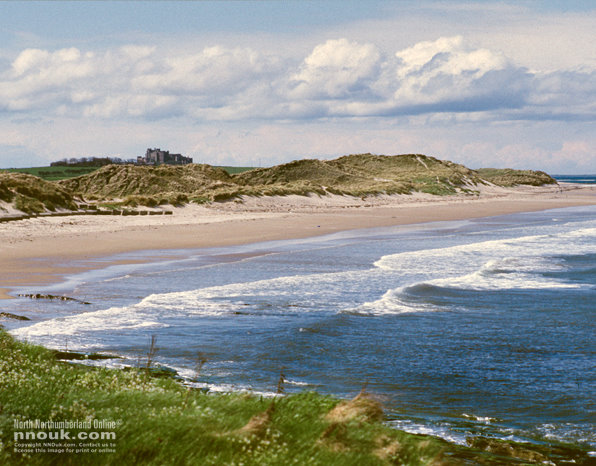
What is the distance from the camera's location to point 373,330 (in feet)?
47.5

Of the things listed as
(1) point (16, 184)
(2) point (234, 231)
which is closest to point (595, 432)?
(2) point (234, 231)

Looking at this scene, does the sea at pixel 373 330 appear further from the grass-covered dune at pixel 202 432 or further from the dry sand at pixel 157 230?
the dry sand at pixel 157 230

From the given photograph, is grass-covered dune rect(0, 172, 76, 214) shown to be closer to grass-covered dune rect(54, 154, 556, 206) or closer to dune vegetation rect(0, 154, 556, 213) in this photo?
dune vegetation rect(0, 154, 556, 213)

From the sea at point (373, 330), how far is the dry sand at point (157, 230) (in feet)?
6.65

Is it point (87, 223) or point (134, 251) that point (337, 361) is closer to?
point (134, 251)

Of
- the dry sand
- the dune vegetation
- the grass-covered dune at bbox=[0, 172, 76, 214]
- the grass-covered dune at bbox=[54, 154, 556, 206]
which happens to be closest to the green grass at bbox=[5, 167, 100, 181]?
the dune vegetation

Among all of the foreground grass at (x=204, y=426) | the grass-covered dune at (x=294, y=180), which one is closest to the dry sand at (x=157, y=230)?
the grass-covered dune at (x=294, y=180)

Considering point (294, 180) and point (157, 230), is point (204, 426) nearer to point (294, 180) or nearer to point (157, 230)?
point (157, 230)

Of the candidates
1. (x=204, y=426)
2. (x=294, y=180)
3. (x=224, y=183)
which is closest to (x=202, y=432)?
(x=204, y=426)

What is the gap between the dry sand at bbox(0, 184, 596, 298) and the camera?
79.8 feet

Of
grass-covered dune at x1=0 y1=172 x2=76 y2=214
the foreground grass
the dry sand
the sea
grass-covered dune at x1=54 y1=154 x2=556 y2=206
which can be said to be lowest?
the sea

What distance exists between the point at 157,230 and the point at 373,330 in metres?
25.5

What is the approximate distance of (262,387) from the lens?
34.2ft

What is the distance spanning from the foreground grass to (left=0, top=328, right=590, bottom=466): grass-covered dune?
10 mm
